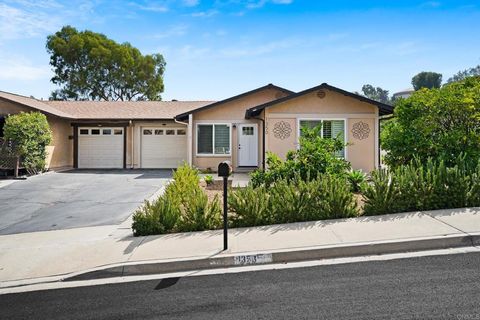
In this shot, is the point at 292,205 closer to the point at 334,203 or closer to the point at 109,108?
the point at 334,203

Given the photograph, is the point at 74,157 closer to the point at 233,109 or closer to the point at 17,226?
the point at 233,109

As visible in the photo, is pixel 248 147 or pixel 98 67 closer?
pixel 248 147

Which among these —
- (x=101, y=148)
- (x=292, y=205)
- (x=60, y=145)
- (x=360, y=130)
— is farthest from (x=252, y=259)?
(x=60, y=145)

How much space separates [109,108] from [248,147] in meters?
10.1

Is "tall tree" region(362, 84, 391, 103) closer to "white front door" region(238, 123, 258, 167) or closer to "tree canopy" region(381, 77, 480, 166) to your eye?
"white front door" region(238, 123, 258, 167)

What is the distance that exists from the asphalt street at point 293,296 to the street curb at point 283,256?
0.42 meters

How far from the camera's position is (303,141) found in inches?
404

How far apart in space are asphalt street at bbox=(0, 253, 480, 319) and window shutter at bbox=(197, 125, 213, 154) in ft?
46.1

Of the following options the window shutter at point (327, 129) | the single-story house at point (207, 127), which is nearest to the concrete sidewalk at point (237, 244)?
the single-story house at point (207, 127)

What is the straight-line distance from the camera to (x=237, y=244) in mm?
6078

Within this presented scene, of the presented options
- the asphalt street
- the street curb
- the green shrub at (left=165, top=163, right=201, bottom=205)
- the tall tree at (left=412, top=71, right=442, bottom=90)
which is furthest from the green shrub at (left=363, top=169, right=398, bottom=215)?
the tall tree at (left=412, top=71, right=442, bottom=90)

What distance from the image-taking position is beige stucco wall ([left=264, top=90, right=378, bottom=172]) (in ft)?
51.5

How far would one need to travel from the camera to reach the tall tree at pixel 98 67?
137ft

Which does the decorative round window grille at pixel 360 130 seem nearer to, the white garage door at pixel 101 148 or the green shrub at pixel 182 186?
the green shrub at pixel 182 186
